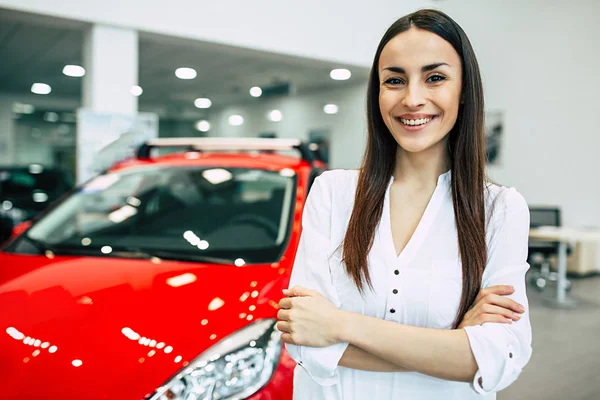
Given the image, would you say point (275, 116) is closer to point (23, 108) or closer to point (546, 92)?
point (546, 92)

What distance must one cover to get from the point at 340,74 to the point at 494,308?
781 centimetres

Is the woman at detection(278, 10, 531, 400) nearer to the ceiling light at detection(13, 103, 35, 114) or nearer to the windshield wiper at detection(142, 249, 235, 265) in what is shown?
the windshield wiper at detection(142, 249, 235, 265)

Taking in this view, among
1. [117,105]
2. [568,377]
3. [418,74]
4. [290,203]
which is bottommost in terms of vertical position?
[568,377]

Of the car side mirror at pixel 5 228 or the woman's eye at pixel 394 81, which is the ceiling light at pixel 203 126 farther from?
the woman's eye at pixel 394 81

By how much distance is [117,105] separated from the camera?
5.64 meters

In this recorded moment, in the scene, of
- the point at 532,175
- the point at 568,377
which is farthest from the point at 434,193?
the point at 532,175

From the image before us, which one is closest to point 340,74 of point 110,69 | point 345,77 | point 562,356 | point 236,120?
point 345,77

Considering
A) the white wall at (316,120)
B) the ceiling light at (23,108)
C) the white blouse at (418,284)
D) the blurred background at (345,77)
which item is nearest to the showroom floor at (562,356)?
the blurred background at (345,77)

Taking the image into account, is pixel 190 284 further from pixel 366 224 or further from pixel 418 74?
pixel 418 74

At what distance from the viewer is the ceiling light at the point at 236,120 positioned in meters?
14.1

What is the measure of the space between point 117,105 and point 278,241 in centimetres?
438

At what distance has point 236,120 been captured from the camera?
14.3 meters

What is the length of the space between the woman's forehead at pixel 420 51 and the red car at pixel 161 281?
0.81m

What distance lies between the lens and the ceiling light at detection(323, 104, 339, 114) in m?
10.0
